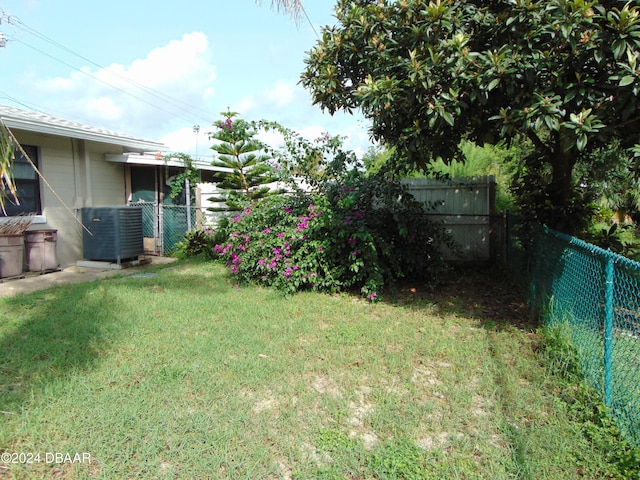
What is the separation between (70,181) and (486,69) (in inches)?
343

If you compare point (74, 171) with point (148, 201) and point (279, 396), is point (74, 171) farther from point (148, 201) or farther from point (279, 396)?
point (279, 396)

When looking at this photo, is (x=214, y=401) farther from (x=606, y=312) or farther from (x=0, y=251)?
(x=0, y=251)

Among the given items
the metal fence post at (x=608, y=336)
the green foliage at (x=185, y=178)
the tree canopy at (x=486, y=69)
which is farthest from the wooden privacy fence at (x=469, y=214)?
the green foliage at (x=185, y=178)

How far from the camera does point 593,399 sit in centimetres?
296

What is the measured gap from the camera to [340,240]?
6.25 metres

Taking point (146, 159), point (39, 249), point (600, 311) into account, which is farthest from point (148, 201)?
point (600, 311)

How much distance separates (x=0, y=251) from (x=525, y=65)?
8396mm

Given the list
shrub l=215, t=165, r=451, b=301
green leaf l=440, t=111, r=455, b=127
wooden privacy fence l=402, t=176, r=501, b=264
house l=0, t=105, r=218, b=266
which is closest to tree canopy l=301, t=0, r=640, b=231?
green leaf l=440, t=111, r=455, b=127

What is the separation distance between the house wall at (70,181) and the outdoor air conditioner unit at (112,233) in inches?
14.0

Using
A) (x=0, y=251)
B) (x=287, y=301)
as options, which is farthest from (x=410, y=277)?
(x=0, y=251)

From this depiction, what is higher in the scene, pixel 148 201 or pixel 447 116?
pixel 447 116

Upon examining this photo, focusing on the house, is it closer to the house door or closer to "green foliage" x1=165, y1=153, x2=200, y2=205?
the house door

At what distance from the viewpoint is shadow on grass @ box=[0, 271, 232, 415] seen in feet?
11.1

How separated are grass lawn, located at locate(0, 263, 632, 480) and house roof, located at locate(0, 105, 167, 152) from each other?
141 inches
